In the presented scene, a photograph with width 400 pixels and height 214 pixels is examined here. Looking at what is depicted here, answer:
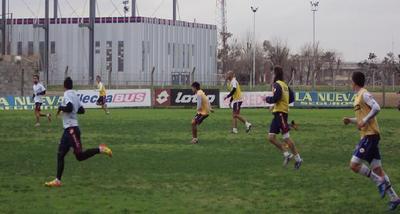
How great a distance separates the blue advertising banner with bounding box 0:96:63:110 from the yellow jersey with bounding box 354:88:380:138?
114 feet

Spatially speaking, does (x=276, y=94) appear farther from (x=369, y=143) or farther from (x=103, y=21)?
(x=103, y=21)

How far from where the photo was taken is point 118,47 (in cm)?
7306

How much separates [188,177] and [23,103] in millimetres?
33229

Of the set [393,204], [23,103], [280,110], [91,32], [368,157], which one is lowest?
[393,204]

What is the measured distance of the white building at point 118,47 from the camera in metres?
72.4

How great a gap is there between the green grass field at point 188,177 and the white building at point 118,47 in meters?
47.4

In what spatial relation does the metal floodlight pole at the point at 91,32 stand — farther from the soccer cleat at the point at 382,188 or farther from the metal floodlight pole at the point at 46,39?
the soccer cleat at the point at 382,188

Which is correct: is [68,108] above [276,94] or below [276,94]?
below

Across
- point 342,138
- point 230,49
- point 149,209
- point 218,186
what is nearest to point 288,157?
point 218,186

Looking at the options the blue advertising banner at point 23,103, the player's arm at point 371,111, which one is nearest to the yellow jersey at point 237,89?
the player's arm at point 371,111

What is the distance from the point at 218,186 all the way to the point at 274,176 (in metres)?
1.68

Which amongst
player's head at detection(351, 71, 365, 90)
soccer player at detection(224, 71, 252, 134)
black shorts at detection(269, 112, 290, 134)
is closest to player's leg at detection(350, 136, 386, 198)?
player's head at detection(351, 71, 365, 90)

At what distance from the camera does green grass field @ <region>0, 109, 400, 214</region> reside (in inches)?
407

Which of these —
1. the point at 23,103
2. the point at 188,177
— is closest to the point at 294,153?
the point at 188,177
